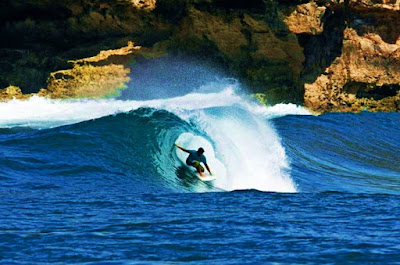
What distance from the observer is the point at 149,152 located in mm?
11383

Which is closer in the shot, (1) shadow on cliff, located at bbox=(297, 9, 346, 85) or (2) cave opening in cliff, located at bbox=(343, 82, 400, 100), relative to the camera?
(1) shadow on cliff, located at bbox=(297, 9, 346, 85)

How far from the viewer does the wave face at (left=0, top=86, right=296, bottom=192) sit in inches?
365

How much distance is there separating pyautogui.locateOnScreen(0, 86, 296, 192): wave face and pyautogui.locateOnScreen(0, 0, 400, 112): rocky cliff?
7.15 metres

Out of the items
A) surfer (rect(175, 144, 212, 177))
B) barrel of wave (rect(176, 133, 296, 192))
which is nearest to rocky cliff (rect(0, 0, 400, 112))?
barrel of wave (rect(176, 133, 296, 192))

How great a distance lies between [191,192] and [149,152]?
2534 mm

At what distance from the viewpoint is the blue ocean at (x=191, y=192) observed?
5449 mm

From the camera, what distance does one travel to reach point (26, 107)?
2019cm

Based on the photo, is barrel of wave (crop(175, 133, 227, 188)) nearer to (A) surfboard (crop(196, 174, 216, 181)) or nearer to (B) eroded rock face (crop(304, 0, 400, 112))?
(A) surfboard (crop(196, 174, 216, 181))

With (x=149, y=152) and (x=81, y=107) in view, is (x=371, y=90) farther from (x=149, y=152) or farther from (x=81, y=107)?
(x=149, y=152)

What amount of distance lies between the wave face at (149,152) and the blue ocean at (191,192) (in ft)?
0.09

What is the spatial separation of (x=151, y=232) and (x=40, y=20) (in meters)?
16.1

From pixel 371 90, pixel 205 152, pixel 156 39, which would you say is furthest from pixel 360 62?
pixel 205 152

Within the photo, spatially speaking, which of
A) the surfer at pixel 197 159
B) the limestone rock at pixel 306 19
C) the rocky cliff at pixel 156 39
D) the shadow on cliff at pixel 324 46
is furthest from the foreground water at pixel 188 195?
the shadow on cliff at pixel 324 46

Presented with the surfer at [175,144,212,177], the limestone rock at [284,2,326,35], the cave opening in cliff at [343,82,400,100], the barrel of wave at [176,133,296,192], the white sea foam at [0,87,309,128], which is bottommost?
the white sea foam at [0,87,309,128]
